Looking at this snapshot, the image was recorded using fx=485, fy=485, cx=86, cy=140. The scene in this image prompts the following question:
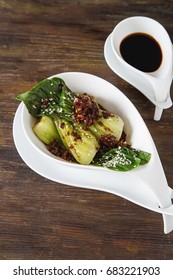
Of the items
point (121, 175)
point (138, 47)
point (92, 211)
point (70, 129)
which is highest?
point (138, 47)

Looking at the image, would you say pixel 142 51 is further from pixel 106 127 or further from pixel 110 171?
pixel 110 171

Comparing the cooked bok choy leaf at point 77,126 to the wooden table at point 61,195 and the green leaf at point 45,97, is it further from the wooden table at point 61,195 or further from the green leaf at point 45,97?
the wooden table at point 61,195

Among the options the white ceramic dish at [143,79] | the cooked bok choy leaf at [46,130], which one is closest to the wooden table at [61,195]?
the white ceramic dish at [143,79]

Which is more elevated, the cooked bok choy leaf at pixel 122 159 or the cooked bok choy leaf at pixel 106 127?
the cooked bok choy leaf at pixel 106 127

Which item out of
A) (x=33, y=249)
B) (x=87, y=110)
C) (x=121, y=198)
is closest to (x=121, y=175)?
→ (x=121, y=198)

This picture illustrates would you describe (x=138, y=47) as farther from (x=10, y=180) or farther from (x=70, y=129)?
(x=10, y=180)

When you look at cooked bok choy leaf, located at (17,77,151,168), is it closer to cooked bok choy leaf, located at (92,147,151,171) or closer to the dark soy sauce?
cooked bok choy leaf, located at (92,147,151,171)

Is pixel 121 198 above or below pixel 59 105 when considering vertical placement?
below
